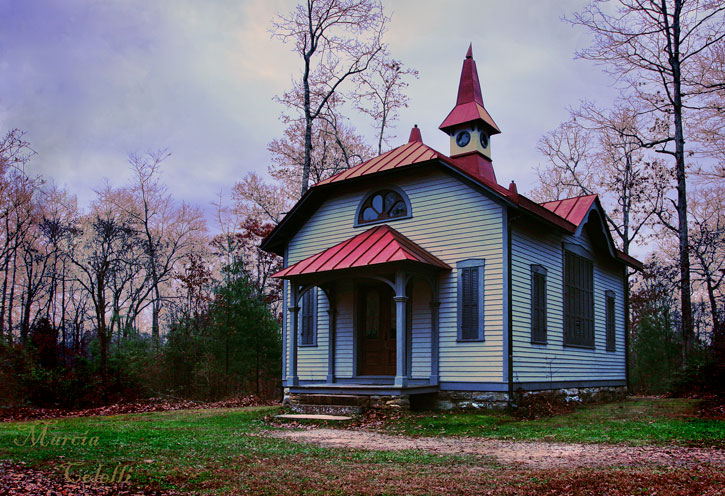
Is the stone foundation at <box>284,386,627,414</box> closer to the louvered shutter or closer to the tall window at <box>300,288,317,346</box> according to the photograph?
the louvered shutter

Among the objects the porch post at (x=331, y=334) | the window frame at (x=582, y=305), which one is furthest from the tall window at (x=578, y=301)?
the porch post at (x=331, y=334)

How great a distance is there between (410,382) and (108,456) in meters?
7.32

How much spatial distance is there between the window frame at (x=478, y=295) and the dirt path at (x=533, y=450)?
3691mm

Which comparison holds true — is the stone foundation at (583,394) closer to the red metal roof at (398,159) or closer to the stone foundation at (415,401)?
the stone foundation at (415,401)

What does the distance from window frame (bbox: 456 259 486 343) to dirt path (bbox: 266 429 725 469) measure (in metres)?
3.69

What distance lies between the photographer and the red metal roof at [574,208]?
50.7ft

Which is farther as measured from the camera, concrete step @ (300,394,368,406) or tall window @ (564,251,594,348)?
tall window @ (564,251,594,348)

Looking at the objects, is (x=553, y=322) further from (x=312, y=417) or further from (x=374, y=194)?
(x=312, y=417)

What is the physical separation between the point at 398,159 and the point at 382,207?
1.23m

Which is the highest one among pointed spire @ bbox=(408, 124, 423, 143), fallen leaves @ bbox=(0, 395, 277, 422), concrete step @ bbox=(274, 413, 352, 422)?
pointed spire @ bbox=(408, 124, 423, 143)

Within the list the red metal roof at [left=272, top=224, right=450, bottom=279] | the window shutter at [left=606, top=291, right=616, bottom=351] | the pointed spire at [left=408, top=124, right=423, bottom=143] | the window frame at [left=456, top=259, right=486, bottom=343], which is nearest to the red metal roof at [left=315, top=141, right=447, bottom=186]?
the pointed spire at [left=408, top=124, right=423, bottom=143]

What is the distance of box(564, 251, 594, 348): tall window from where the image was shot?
15750 mm

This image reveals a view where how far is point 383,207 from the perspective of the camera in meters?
15.3

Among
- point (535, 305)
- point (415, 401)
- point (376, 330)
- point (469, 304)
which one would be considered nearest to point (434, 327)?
point (469, 304)
